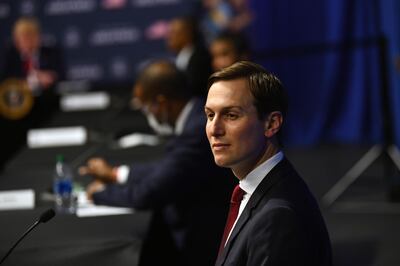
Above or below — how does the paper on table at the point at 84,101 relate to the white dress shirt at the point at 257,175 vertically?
below

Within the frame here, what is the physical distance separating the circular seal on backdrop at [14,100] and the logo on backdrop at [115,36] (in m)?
3.01

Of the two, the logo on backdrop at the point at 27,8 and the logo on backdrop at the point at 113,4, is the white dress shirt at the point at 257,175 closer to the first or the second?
the logo on backdrop at the point at 113,4

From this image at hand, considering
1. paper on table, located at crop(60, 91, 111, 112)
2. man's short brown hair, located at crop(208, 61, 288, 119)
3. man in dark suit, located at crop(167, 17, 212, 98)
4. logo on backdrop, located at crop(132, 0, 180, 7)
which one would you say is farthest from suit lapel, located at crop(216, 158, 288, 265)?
logo on backdrop, located at crop(132, 0, 180, 7)

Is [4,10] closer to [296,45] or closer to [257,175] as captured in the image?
[296,45]

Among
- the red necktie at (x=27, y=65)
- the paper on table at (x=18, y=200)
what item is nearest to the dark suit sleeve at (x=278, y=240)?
the paper on table at (x=18, y=200)

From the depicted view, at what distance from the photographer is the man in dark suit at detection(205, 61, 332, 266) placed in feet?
4.51

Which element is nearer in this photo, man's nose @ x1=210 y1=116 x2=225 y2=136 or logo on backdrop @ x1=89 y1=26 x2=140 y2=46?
man's nose @ x1=210 y1=116 x2=225 y2=136

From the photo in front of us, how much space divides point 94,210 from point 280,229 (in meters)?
1.47

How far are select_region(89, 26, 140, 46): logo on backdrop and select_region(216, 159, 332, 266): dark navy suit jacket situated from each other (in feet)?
22.6

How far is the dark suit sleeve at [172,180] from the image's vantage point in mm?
2661

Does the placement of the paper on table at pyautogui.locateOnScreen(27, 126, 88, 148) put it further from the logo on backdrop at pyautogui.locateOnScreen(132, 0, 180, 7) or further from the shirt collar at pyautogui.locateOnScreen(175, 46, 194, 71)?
the logo on backdrop at pyautogui.locateOnScreen(132, 0, 180, 7)

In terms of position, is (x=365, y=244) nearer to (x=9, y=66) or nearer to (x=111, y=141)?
(x=111, y=141)

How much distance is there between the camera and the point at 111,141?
4949mm

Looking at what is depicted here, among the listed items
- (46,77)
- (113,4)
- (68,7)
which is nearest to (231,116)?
(46,77)
